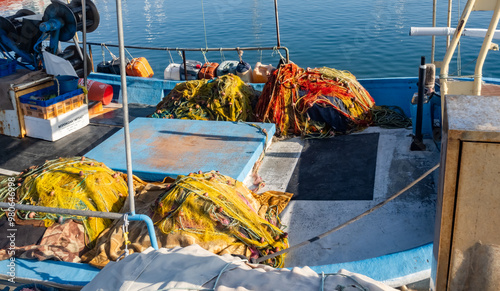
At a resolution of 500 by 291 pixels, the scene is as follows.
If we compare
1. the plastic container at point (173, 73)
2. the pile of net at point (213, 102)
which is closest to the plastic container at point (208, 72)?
the plastic container at point (173, 73)

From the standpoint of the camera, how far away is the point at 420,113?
16.1 feet

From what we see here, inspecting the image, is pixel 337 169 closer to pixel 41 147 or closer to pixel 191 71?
pixel 41 147

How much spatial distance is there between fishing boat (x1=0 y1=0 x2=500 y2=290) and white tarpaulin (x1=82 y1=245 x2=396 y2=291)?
0.63 meters

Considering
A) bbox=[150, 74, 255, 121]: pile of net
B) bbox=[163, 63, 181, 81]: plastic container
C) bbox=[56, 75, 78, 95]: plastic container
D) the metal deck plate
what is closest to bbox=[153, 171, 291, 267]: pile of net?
the metal deck plate

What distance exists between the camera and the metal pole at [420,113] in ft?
15.5

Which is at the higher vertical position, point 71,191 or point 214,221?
point 71,191

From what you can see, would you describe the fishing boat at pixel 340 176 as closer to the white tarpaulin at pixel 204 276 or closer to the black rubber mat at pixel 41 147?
the black rubber mat at pixel 41 147

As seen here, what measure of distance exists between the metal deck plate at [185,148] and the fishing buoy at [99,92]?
204 centimetres

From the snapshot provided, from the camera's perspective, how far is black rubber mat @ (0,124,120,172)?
5930mm

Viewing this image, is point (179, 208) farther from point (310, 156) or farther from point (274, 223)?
point (310, 156)

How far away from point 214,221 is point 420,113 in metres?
2.61

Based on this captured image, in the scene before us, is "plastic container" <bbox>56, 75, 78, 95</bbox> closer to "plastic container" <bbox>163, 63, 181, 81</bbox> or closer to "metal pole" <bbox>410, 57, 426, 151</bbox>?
"plastic container" <bbox>163, 63, 181, 81</bbox>

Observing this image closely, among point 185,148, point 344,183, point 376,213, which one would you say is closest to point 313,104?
point 344,183

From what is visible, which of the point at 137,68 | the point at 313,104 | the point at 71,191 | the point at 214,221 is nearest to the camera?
the point at 214,221
